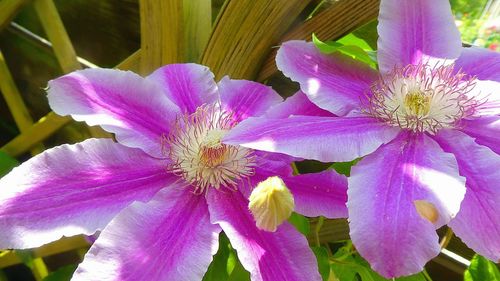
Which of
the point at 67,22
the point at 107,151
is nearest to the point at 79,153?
Answer: the point at 107,151

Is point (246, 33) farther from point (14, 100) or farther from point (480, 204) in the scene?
point (14, 100)

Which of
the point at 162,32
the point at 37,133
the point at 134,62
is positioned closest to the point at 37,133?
the point at 37,133

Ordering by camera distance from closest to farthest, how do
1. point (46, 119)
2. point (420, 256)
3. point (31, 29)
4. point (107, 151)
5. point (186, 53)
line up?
point (420, 256) < point (107, 151) < point (186, 53) < point (46, 119) < point (31, 29)

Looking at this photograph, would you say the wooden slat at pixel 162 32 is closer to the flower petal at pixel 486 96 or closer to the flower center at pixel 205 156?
the flower center at pixel 205 156

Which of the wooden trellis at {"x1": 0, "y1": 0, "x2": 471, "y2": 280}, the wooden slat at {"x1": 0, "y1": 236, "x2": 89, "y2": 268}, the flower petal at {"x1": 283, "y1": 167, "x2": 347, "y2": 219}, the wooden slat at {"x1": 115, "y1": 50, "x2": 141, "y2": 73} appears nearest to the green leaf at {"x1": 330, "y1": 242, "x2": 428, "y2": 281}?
the wooden trellis at {"x1": 0, "y1": 0, "x2": 471, "y2": 280}

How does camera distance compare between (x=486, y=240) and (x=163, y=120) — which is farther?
(x=163, y=120)

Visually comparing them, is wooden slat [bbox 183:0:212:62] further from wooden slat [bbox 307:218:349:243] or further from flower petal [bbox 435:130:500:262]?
flower petal [bbox 435:130:500:262]

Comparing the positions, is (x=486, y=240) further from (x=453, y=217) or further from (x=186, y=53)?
(x=186, y=53)
